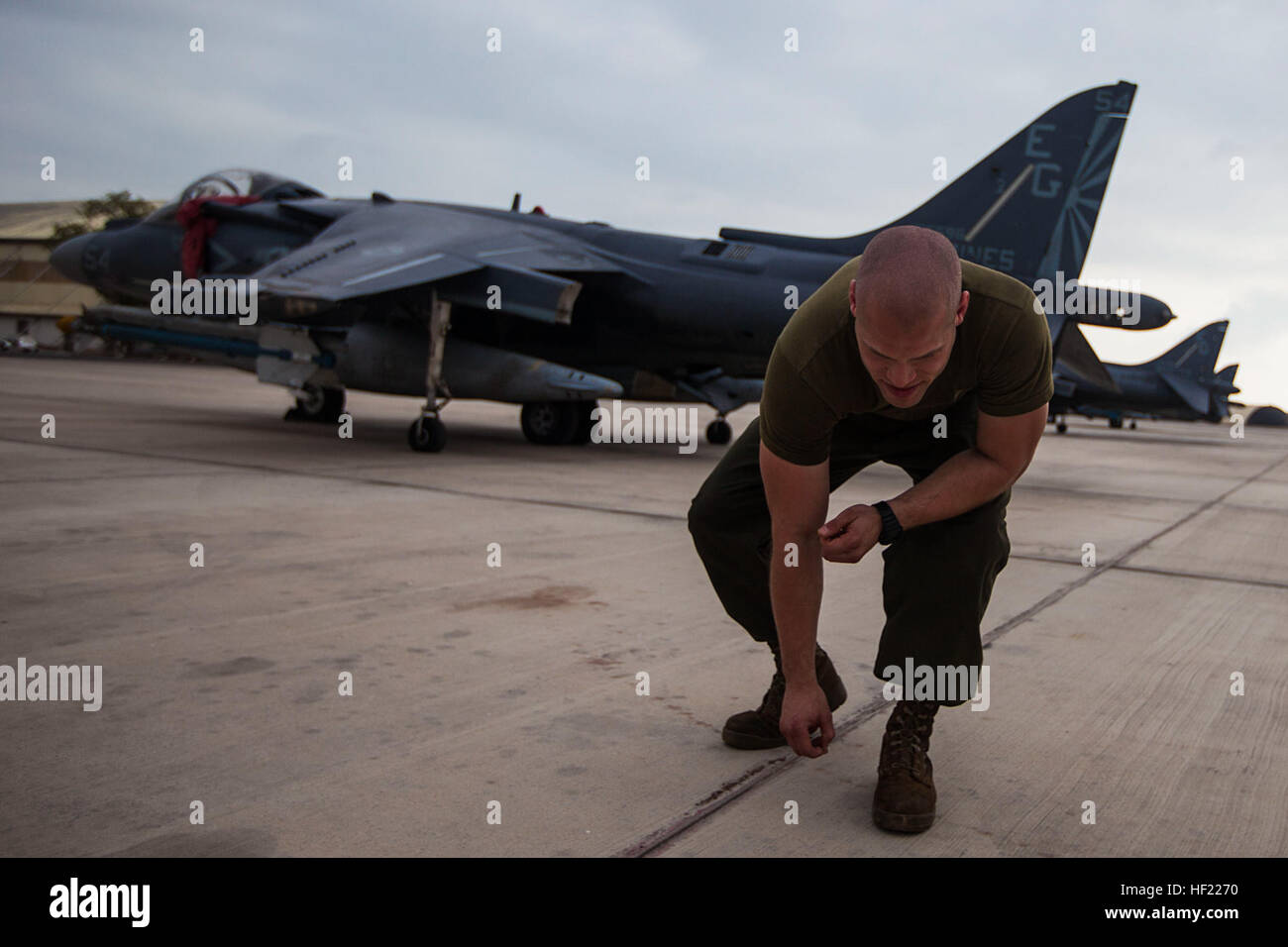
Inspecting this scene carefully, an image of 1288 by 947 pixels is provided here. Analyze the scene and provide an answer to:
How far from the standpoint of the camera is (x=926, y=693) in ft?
8.32

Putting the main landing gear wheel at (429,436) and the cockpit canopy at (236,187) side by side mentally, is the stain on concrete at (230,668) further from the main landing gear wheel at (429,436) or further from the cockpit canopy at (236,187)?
the cockpit canopy at (236,187)

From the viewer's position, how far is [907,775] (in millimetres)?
2479

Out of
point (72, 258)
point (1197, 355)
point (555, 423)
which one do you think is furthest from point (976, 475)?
point (1197, 355)

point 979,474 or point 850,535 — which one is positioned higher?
point 979,474

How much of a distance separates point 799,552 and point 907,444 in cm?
53

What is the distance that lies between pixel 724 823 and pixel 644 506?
A: 5449 mm

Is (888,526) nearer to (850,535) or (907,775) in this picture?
(850,535)

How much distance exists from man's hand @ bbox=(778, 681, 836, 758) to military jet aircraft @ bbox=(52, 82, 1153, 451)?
8417 millimetres

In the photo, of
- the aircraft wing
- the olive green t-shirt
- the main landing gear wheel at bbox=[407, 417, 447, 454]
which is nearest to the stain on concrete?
the olive green t-shirt

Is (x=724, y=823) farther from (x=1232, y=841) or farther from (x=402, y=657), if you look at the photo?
(x=402, y=657)

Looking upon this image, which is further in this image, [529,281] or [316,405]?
[316,405]

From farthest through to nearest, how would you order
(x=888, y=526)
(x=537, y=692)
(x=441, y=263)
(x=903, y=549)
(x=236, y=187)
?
(x=236, y=187), (x=441, y=263), (x=537, y=692), (x=903, y=549), (x=888, y=526)
